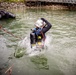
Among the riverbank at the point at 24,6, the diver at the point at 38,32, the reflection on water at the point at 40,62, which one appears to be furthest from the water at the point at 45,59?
the riverbank at the point at 24,6

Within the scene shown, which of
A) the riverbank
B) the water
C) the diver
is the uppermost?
the diver

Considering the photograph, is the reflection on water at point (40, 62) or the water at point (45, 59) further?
the reflection on water at point (40, 62)

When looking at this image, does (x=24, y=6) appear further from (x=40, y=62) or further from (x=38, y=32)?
(x=40, y=62)

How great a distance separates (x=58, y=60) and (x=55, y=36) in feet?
18.7

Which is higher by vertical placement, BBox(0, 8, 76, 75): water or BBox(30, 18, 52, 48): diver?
BBox(30, 18, 52, 48): diver

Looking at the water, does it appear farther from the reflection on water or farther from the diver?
the diver

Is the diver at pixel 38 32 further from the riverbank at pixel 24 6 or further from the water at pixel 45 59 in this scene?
the riverbank at pixel 24 6

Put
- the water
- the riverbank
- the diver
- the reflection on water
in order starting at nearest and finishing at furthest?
the water < the reflection on water < the diver < the riverbank

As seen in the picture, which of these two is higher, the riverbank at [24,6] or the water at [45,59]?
the water at [45,59]

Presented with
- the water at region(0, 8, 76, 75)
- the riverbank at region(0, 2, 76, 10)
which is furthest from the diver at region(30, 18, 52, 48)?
the riverbank at region(0, 2, 76, 10)

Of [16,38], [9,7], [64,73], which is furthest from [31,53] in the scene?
[9,7]

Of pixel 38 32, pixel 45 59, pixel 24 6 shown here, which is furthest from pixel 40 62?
pixel 24 6

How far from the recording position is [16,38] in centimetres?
1622

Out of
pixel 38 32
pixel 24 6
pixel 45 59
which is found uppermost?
pixel 38 32
